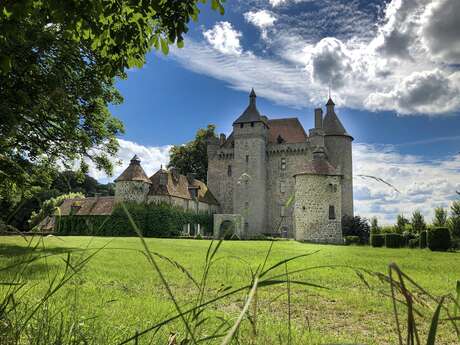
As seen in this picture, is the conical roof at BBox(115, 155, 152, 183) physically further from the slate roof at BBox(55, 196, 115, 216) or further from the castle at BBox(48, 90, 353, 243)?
the slate roof at BBox(55, 196, 115, 216)

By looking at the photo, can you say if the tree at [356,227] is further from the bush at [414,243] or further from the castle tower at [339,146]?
the bush at [414,243]

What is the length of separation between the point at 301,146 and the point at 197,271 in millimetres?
38321

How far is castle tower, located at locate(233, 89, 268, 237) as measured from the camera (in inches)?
1763

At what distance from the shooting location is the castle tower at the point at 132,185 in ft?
131

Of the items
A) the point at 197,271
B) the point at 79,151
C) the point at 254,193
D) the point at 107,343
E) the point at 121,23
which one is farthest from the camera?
the point at 254,193

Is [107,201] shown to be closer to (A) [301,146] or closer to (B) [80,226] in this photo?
(B) [80,226]

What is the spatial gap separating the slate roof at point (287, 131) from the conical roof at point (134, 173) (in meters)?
15.8

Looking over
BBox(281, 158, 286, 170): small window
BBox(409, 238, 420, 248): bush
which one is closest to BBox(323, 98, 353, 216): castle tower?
BBox(281, 158, 286, 170): small window

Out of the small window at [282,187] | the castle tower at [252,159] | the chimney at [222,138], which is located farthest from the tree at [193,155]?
the small window at [282,187]

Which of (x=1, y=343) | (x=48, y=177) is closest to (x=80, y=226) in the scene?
(x=48, y=177)

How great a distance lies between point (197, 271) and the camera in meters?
9.15

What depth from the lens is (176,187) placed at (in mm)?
42906

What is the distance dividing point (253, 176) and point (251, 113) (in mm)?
7336

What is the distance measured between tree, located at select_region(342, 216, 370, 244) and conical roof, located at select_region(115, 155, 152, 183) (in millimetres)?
19986
